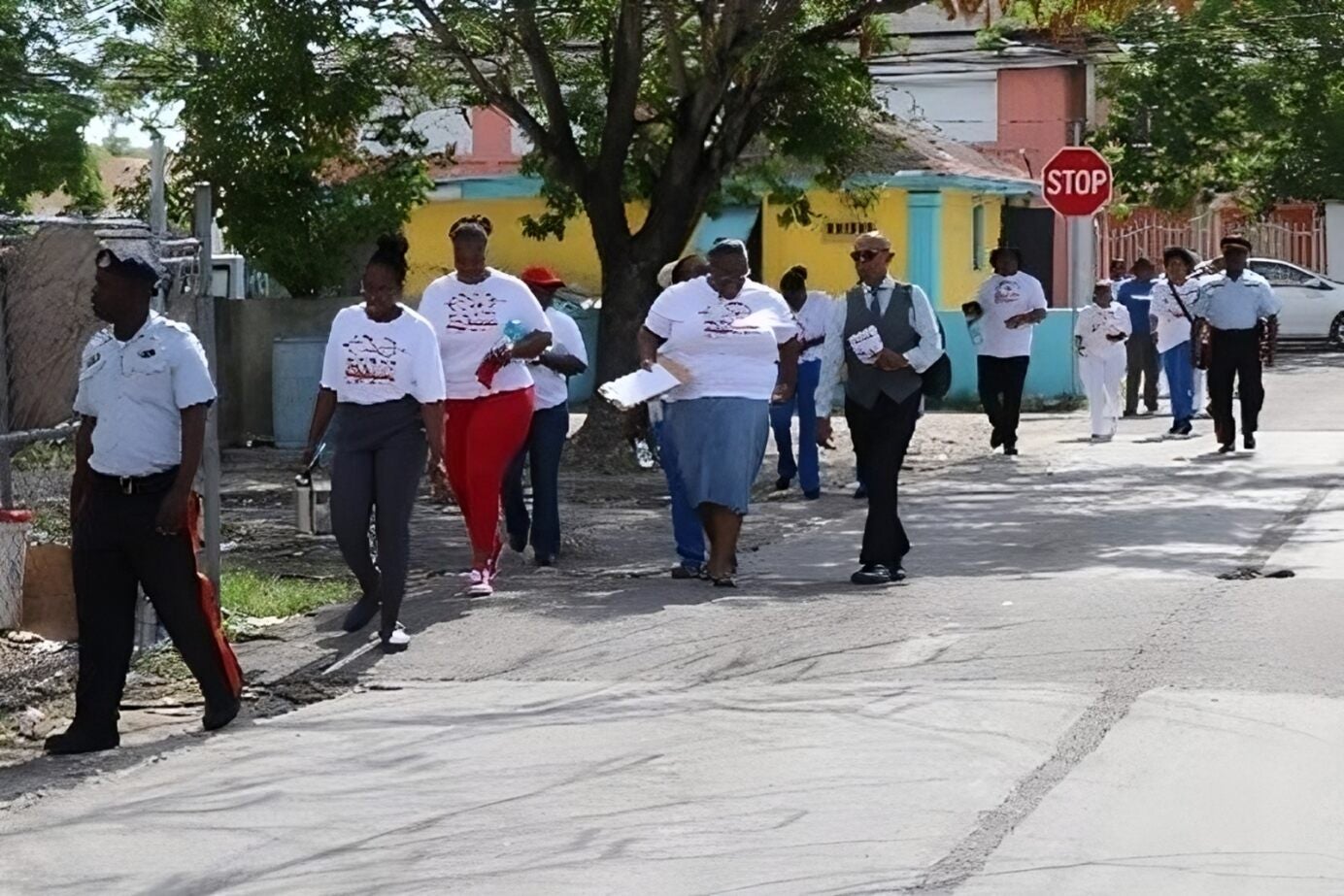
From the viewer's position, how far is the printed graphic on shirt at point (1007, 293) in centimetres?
2080

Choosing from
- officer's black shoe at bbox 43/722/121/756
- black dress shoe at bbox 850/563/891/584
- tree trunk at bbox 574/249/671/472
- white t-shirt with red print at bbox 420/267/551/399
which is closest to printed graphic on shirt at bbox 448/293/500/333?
white t-shirt with red print at bbox 420/267/551/399

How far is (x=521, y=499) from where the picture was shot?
519 inches

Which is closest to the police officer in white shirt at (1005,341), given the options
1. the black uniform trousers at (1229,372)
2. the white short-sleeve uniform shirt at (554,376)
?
the black uniform trousers at (1229,372)

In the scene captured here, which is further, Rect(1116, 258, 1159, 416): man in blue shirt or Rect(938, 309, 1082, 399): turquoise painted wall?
Rect(938, 309, 1082, 399): turquoise painted wall

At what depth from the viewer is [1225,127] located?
4409 centimetres

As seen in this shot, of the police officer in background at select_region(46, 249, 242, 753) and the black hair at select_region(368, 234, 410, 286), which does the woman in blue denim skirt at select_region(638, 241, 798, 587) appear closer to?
the black hair at select_region(368, 234, 410, 286)

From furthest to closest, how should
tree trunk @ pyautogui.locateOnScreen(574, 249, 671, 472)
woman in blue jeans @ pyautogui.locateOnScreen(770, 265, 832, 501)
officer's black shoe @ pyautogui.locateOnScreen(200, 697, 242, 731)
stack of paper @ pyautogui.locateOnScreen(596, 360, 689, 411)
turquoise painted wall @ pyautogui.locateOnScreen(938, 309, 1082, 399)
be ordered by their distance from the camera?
turquoise painted wall @ pyautogui.locateOnScreen(938, 309, 1082, 399)
tree trunk @ pyautogui.locateOnScreen(574, 249, 671, 472)
woman in blue jeans @ pyautogui.locateOnScreen(770, 265, 832, 501)
stack of paper @ pyautogui.locateOnScreen(596, 360, 689, 411)
officer's black shoe @ pyautogui.locateOnScreen(200, 697, 242, 731)

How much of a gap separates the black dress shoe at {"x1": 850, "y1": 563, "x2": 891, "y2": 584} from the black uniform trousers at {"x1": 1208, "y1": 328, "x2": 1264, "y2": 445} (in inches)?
328

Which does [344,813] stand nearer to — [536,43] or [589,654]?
[589,654]

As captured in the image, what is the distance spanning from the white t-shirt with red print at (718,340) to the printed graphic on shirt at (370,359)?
2009mm

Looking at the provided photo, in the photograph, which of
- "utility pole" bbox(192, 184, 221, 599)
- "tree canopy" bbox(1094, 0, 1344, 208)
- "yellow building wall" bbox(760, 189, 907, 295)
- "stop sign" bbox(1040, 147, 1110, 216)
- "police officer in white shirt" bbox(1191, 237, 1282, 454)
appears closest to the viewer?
"utility pole" bbox(192, 184, 221, 599)

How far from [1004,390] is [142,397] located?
43.4 ft

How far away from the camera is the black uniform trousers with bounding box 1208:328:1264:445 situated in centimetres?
1977

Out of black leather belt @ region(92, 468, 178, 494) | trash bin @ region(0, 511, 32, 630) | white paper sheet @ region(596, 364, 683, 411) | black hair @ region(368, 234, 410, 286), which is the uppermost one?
black hair @ region(368, 234, 410, 286)
